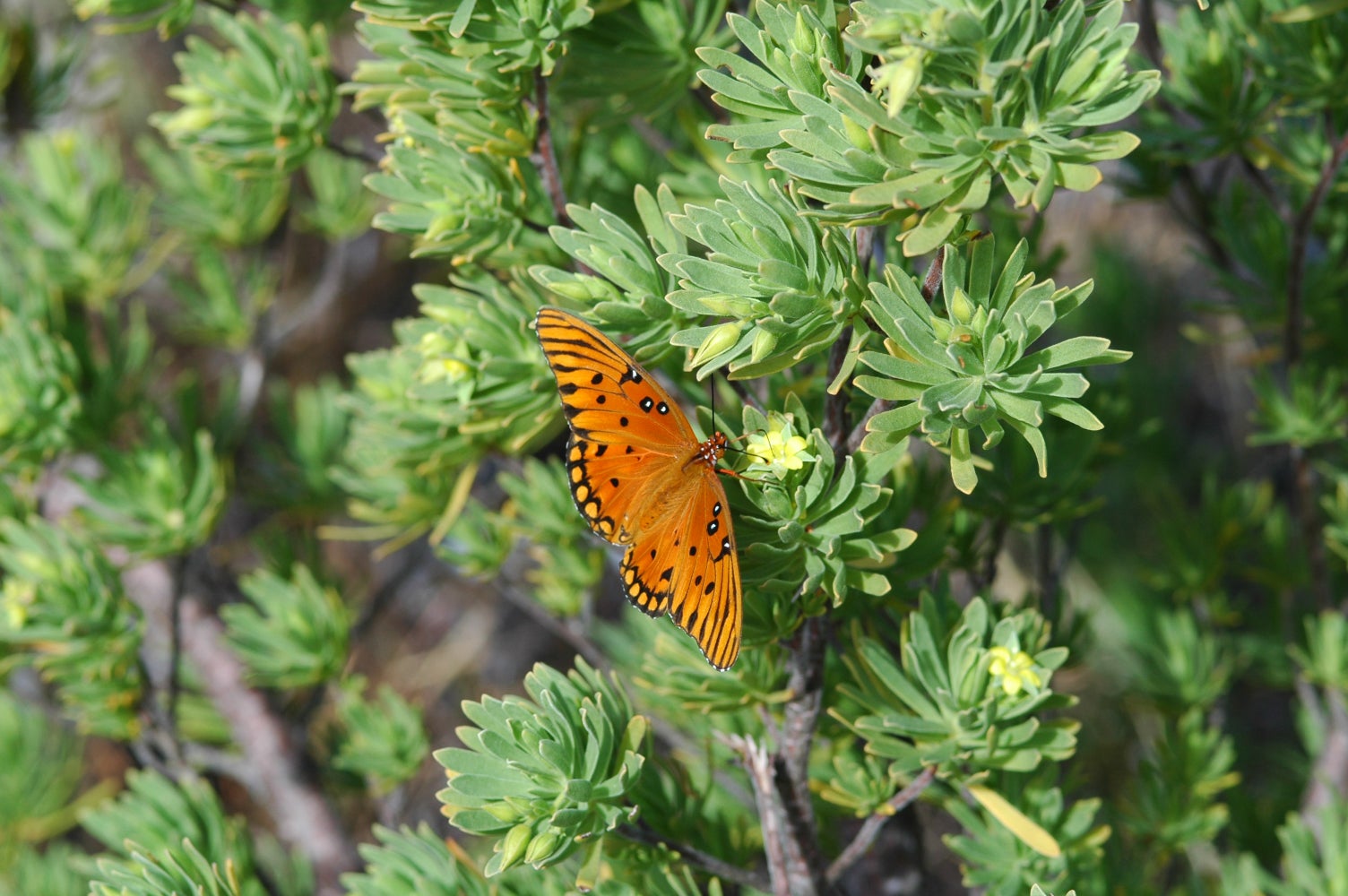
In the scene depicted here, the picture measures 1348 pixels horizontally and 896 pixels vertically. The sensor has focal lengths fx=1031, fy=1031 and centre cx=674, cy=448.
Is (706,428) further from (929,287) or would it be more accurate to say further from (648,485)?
(929,287)

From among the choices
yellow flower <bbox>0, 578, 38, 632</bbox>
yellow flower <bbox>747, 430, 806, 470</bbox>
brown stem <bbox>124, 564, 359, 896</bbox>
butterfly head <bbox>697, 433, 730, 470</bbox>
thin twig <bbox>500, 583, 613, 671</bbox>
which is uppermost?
yellow flower <bbox>747, 430, 806, 470</bbox>

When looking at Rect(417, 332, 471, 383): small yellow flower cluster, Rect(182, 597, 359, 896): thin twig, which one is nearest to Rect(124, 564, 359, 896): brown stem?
Rect(182, 597, 359, 896): thin twig

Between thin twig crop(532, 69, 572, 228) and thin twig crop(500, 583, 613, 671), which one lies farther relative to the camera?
thin twig crop(500, 583, 613, 671)

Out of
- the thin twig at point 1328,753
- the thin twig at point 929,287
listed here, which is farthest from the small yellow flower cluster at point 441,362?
the thin twig at point 1328,753

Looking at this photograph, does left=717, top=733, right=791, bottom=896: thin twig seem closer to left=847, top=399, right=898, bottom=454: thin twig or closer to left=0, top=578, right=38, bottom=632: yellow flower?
left=847, top=399, right=898, bottom=454: thin twig

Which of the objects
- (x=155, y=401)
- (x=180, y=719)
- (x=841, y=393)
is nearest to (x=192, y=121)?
(x=155, y=401)

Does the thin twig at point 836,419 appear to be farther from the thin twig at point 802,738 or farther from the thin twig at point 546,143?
the thin twig at point 546,143

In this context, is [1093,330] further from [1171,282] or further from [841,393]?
[841,393]

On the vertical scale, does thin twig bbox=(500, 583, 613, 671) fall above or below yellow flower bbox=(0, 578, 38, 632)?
below
